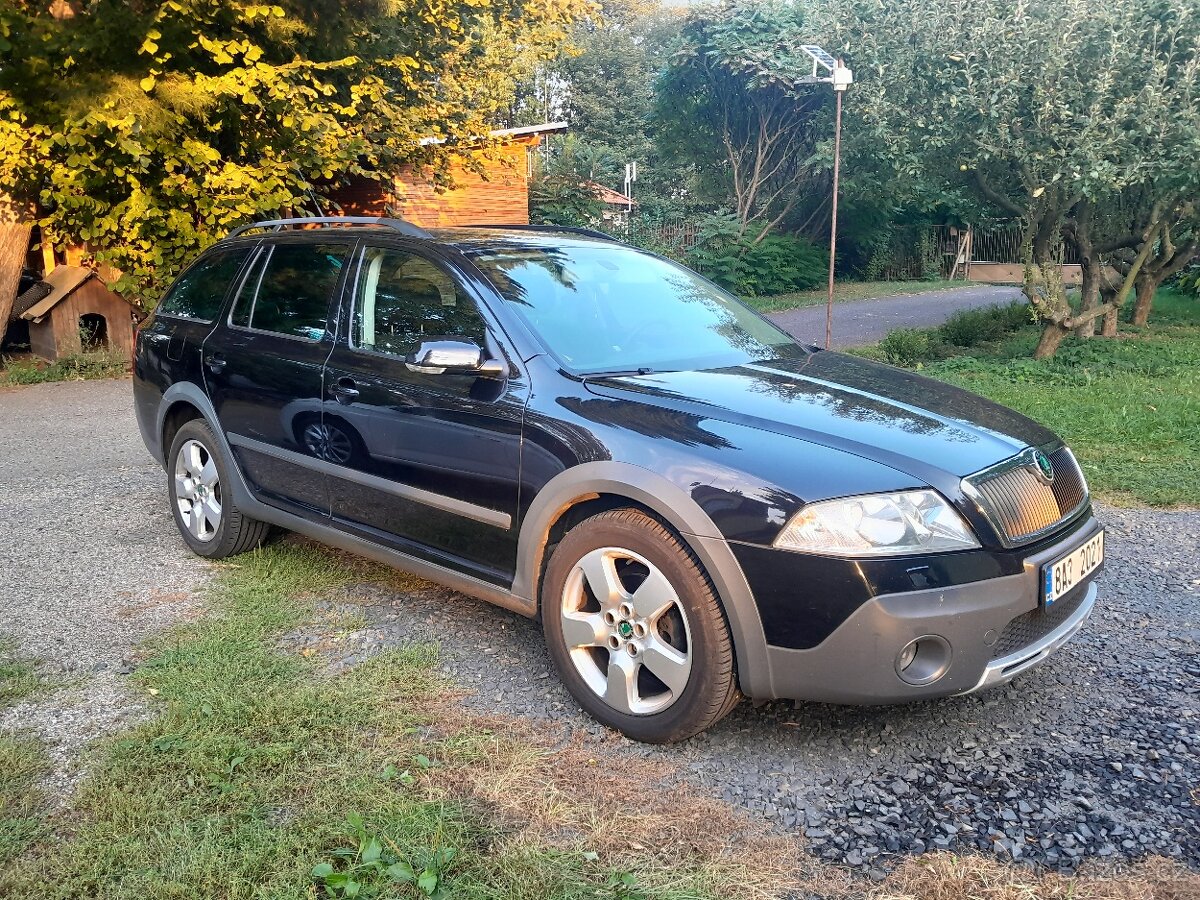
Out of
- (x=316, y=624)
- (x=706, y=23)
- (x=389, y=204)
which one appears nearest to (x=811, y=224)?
(x=706, y=23)

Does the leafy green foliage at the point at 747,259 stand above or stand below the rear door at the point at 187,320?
above

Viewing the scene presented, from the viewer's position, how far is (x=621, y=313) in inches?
162

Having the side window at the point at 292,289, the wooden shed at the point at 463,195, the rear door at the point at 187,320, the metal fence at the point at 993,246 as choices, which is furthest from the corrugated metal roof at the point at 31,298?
the metal fence at the point at 993,246

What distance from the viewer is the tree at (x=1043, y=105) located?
1036 centimetres

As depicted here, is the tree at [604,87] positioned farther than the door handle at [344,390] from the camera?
Yes

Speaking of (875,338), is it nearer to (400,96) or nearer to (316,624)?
(400,96)

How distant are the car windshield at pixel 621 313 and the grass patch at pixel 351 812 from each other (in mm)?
1383

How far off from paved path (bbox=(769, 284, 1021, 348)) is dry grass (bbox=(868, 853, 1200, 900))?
1281 cm

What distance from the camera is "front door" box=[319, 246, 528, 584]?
362 cm

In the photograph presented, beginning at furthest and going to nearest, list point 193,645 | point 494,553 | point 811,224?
point 811,224
point 193,645
point 494,553

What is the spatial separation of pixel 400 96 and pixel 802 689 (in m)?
12.0

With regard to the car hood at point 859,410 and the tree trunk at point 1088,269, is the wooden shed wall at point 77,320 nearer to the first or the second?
the car hood at point 859,410

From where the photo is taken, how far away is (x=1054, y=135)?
10.7 metres

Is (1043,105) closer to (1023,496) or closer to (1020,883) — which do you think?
(1023,496)
